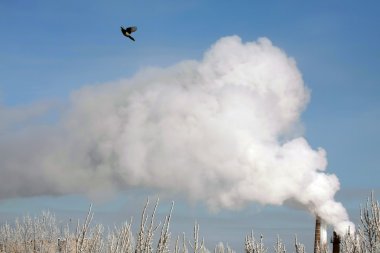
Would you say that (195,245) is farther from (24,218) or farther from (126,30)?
(24,218)

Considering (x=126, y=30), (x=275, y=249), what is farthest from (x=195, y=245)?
(x=275, y=249)

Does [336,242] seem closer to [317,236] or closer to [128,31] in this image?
[317,236]

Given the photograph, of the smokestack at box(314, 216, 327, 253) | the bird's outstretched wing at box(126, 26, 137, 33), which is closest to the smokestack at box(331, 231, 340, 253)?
the smokestack at box(314, 216, 327, 253)

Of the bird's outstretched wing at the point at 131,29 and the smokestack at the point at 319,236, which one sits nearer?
the bird's outstretched wing at the point at 131,29

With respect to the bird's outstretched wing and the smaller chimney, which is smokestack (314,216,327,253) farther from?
the bird's outstretched wing

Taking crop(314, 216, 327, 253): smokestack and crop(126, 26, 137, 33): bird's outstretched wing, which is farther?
crop(314, 216, 327, 253): smokestack

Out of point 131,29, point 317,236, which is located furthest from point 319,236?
point 131,29

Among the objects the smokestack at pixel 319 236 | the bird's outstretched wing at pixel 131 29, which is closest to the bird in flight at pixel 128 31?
the bird's outstretched wing at pixel 131 29

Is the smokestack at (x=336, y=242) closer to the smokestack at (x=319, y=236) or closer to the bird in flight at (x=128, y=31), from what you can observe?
the smokestack at (x=319, y=236)

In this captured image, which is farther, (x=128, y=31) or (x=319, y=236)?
(x=319, y=236)

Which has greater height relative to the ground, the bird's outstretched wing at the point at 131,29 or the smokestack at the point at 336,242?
the bird's outstretched wing at the point at 131,29

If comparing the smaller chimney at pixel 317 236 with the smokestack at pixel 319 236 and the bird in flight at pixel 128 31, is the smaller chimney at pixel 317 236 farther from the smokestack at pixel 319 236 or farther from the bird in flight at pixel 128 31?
the bird in flight at pixel 128 31

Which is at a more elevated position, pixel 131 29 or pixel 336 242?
pixel 131 29

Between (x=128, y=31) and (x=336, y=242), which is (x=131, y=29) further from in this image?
(x=336, y=242)
